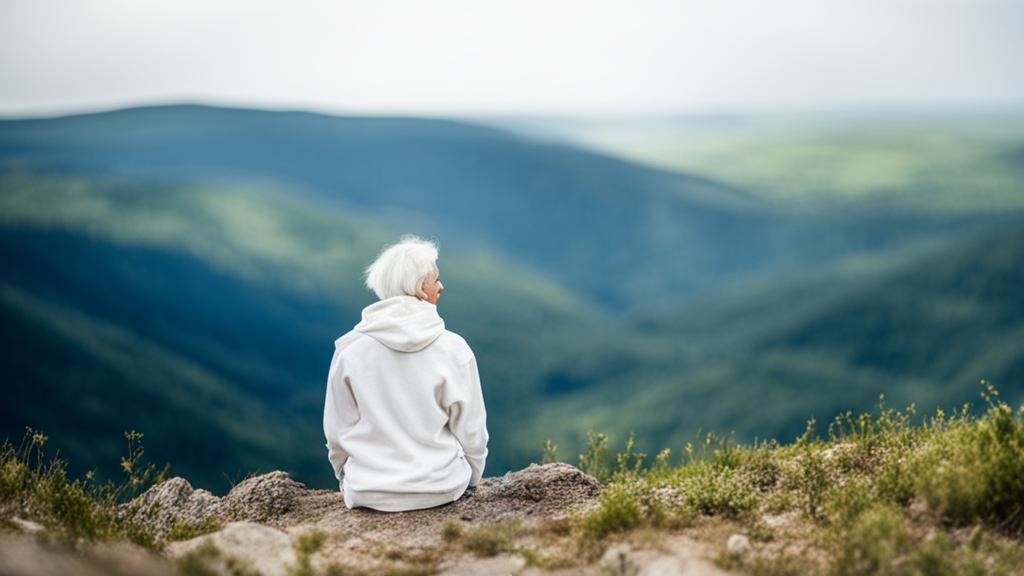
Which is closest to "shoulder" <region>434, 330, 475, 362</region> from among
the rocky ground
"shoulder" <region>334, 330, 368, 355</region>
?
"shoulder" <region>334, 330, 368, 355</region>

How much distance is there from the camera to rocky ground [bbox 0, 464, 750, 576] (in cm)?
497

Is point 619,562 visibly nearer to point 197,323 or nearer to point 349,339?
point 349,339

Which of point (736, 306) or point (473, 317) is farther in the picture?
point (736, 306)

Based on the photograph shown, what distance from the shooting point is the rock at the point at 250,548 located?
5359 mm

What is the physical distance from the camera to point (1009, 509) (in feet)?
18.1

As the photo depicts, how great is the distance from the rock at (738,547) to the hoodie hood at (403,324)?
2496mm

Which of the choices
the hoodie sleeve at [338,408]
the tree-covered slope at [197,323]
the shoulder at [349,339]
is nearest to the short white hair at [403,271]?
the shoulder at [349,339]

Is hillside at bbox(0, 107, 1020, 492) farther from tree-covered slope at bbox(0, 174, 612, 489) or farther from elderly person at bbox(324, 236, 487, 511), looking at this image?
elderly person at bbox(324, 236, 487, 511)

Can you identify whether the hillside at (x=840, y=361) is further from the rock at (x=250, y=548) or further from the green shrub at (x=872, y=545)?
the rock at (x=250, y=548)

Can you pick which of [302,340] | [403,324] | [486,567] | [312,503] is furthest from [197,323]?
[486,567]

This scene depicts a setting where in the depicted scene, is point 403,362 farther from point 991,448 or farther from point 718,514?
point 991,448

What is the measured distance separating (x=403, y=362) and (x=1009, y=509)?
163 inches

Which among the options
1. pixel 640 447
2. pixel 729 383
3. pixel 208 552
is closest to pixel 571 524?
pixel 208 552

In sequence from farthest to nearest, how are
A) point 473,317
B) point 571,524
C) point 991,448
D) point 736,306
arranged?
point 736,306 → point 473,317 → point 571,524 → point 991,448
